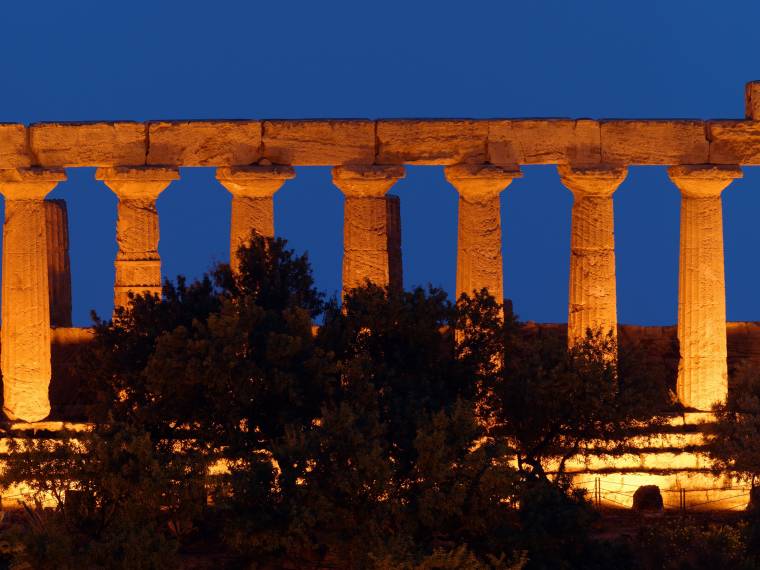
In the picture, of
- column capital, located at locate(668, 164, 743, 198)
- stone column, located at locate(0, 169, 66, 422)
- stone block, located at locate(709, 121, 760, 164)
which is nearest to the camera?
stone column, located at locate(0, 169, 66, 422)

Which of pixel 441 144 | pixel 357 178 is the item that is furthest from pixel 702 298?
pixel 357 178

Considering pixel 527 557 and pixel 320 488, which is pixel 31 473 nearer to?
pixel 320 488

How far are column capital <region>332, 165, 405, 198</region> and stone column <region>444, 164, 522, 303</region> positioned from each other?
1.42m

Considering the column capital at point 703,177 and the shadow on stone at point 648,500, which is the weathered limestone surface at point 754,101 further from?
the shadow on stone at point 648,500

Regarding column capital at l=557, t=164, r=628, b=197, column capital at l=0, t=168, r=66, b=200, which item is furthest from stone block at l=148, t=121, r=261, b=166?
column capital at l=557, t=164, r=628, b=197

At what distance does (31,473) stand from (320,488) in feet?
21.0

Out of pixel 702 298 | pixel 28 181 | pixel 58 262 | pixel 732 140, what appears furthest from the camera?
pixel 58 262

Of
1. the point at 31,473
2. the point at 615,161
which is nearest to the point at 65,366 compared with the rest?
the point at 31,473

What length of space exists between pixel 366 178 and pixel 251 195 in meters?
2.82

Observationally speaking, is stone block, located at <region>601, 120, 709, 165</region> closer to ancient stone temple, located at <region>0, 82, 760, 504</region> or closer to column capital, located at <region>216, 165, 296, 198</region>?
ancient stone temple, located at <region>0, 82, 760, 504</region>

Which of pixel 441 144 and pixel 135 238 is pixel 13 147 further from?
pixel 441 144

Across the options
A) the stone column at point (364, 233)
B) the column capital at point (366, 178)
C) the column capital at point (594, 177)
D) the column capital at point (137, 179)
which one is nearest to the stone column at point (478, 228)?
the column capital at point (594, 177)

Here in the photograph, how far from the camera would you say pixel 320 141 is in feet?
141

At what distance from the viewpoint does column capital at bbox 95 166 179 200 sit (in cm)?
4247
